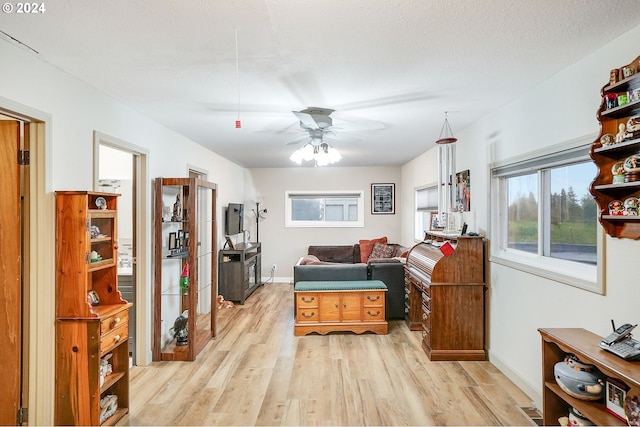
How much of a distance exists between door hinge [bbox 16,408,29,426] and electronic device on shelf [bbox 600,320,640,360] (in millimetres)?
3423

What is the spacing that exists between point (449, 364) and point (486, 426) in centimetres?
100

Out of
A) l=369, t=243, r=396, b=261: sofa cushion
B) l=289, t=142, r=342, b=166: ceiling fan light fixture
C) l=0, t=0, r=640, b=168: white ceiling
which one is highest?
l=0, t=0, r=640, b=168: white ceiling

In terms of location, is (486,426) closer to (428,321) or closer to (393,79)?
(428,321)

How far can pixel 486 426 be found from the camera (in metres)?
2.32

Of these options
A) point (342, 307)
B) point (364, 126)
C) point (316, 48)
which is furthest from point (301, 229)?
point (316, 48)

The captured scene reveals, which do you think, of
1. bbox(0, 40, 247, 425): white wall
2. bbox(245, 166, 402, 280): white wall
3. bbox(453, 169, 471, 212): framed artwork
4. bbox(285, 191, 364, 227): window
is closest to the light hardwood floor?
bbox(0, 40, 247, 425): white wall

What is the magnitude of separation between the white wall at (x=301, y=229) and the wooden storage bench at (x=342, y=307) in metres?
3.18

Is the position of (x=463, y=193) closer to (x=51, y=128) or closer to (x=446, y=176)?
(x=446, y=176)

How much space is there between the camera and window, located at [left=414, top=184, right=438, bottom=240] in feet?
17.2

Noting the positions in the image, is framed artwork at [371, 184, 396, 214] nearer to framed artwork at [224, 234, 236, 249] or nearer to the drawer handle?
framed artwork at [224, 234, 236, 249]

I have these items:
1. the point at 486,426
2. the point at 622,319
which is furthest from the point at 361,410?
the point at 622,319

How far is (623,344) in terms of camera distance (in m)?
1.64

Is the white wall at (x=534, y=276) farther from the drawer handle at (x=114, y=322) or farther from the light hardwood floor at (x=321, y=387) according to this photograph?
the drawer handle at (x=114, y=322)

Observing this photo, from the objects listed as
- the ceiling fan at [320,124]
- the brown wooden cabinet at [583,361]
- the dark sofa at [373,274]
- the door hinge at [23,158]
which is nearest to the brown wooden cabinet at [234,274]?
the dark sofa at [373,274]
